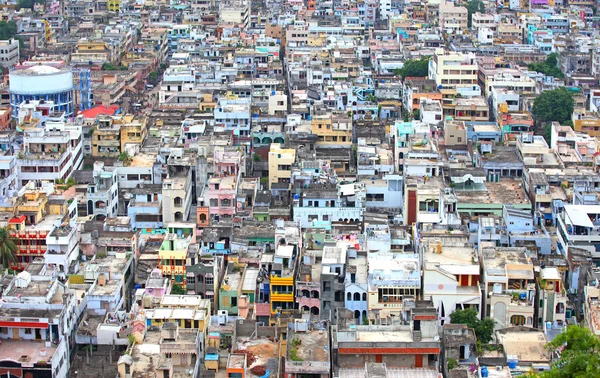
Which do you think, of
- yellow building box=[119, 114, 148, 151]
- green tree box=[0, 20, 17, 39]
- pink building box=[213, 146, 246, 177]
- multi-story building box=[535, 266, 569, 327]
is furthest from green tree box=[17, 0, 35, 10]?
multi-story building box=[535, 266, 569, 327]

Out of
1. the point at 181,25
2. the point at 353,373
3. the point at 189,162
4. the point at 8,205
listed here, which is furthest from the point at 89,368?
the point at 181,25

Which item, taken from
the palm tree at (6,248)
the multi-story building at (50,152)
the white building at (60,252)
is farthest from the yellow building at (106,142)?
the white building at (60,252)

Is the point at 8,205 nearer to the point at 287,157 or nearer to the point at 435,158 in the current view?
the point at 287,157

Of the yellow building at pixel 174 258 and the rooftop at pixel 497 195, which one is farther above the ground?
the rooftop at pixel 497 195

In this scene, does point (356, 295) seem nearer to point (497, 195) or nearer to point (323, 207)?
point (323, 207)

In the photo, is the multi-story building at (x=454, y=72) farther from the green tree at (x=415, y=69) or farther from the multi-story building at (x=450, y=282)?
the multi-story building at (x=450, y=282)

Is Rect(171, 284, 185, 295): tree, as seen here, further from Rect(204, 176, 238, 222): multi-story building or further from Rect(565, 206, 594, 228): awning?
Rect(565, 206, 594, 228): awning
